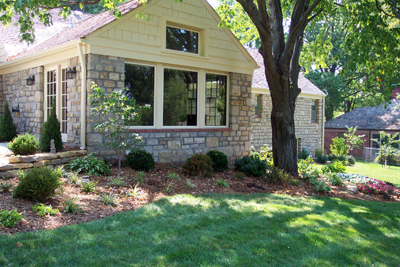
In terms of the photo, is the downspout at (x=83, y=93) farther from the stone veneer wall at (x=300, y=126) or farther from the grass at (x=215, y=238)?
the stone veneer wall at (x=300, y=126)

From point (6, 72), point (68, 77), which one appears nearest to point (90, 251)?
point (68, 77)

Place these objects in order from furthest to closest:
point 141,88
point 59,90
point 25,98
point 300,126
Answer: point 300,126 < point 25,98 < point 59,90 < point 141,88

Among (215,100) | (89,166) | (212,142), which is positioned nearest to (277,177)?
(212,142)

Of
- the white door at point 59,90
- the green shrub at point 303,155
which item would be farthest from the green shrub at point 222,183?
the green shrub at point 303,155

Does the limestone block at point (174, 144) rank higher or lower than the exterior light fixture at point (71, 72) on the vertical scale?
lower

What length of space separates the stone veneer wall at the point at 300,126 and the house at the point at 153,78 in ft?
18.4

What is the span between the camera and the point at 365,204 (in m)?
7.37

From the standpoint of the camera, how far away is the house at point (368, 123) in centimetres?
2445

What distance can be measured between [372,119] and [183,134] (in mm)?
22237

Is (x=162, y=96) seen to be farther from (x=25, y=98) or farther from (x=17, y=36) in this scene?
(x=17, y=36)

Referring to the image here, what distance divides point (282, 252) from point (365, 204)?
4.36m

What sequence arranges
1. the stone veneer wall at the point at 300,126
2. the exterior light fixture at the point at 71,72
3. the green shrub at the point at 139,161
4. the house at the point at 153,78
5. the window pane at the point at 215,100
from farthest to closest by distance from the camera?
the stone veneer wall at the point at 300,126 → the window pane at the point at 215,100 → the exterior light fixture at the point at 71,72 → the house at the point at 153,78 → the green shrub at the point at 139,161

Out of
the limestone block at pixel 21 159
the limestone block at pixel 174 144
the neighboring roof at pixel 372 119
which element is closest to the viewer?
the limestone block at pixel 21 159

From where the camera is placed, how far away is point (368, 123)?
25.8 m
